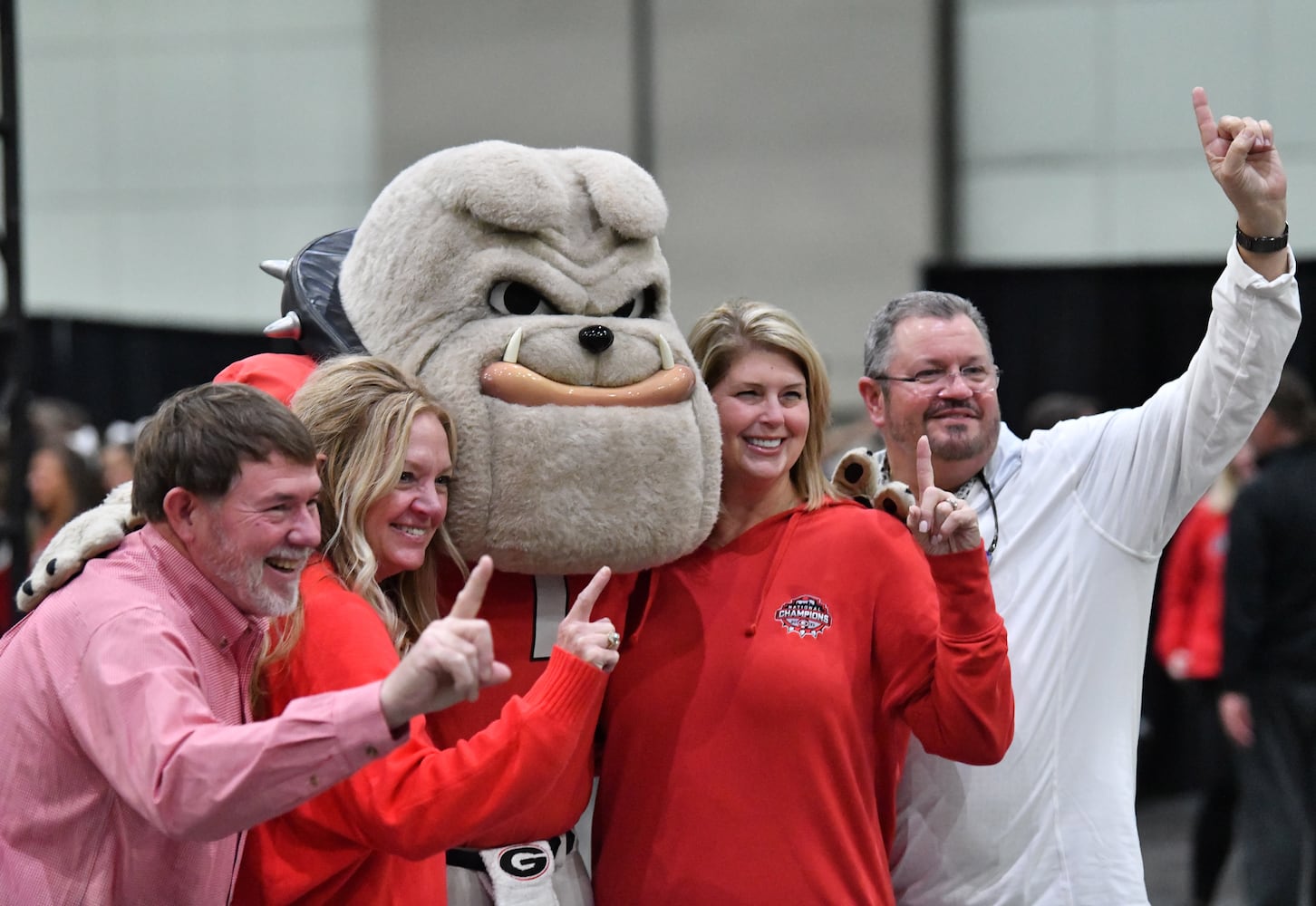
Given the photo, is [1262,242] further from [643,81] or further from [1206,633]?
[643,81]

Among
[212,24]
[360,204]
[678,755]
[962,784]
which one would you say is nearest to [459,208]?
[678,755]

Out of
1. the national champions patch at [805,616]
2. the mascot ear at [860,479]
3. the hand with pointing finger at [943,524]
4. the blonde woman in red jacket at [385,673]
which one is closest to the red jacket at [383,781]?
the blonde woman in red jacket at [385,673]

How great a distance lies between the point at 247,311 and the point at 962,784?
738 centimetres

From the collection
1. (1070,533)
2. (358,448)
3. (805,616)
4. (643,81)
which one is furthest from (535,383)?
(643,81)

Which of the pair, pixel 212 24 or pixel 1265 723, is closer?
pixel 1265 723

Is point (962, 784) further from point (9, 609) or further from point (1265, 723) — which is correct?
point (9, 609)

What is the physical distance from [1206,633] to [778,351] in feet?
12.3

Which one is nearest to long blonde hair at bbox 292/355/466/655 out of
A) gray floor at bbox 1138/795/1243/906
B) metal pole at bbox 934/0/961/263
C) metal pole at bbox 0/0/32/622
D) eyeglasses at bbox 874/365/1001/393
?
eyeglasses at bbox 874/365/1001/393

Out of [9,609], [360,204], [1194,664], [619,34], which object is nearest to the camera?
[9,609]

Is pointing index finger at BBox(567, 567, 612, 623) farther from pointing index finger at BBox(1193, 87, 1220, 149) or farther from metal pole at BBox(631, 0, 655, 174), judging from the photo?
metal pole at BBox(631, 0, 655, 174)

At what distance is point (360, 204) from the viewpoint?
874 cm

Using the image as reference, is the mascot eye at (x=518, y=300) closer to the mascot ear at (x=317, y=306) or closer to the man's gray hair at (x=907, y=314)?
the mascot ear at (x=317, y=306)

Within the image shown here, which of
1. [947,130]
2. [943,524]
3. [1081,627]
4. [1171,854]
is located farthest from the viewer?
[947,130]

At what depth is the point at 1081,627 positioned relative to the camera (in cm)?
246
